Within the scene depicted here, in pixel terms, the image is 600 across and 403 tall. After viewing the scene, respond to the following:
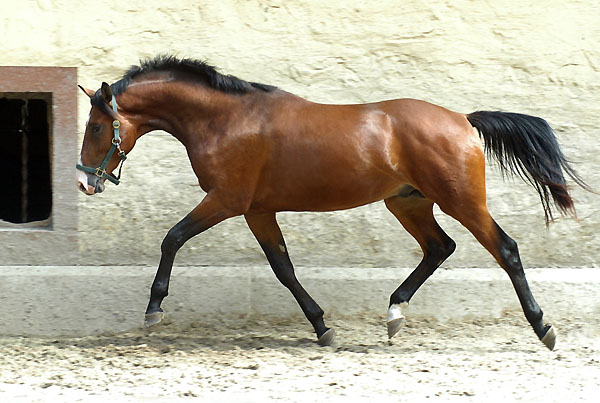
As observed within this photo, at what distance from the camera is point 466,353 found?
A: 16.6 ft

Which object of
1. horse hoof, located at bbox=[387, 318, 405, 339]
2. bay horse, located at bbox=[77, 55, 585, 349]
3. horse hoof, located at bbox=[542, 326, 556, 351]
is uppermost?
bay horse, located at bbox=[77, 55, 585, 349]

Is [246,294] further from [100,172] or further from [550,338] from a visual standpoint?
[550,338]

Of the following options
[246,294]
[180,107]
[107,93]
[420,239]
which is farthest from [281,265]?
[107,93]

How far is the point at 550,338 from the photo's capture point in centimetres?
496

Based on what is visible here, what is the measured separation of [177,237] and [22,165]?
8.93 ft

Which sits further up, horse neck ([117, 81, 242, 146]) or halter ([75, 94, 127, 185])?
horse neck ([117, 81, 242, 146])

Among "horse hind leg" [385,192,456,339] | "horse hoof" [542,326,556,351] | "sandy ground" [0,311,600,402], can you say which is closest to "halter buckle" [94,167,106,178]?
"sandy ground" [0,311,600,402]

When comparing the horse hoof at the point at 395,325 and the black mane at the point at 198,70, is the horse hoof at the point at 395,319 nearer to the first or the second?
the horse hoof at the point at 395,325

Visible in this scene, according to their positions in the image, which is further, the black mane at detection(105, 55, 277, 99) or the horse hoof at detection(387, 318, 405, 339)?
the horse hoof at detection(387, 318, 405, 339)

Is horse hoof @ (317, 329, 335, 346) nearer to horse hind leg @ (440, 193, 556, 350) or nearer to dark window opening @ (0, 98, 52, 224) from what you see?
horse hind leg @ (440, 193, 556, 350)

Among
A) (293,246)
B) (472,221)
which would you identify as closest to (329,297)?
(293,246)

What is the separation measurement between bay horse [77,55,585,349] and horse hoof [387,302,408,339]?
0.71 meters

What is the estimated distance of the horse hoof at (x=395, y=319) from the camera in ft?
17.1

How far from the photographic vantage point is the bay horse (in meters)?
4.88
